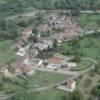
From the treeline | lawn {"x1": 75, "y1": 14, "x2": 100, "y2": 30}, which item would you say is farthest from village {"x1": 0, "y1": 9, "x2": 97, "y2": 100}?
the treeline

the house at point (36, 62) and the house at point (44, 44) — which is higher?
the house at point (44, 44)

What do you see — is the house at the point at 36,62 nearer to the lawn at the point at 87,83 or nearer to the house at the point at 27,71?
the house at the point at 27,71

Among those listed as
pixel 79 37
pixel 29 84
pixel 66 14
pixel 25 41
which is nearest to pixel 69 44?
pixel 79 37

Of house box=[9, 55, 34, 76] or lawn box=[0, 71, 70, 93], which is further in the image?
house box=[9, 55, 34, 76]

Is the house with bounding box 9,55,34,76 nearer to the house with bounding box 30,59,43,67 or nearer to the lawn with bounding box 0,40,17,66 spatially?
the house with bounding box 30,59,43,67

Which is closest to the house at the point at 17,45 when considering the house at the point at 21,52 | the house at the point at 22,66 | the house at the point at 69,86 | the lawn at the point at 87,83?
the house at the point at 21,52

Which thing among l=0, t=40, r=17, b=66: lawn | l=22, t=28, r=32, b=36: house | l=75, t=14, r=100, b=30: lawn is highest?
l=75, t=14, r=100, b=30: lawn

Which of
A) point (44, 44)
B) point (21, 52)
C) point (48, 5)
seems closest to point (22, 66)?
point (21, 52)
